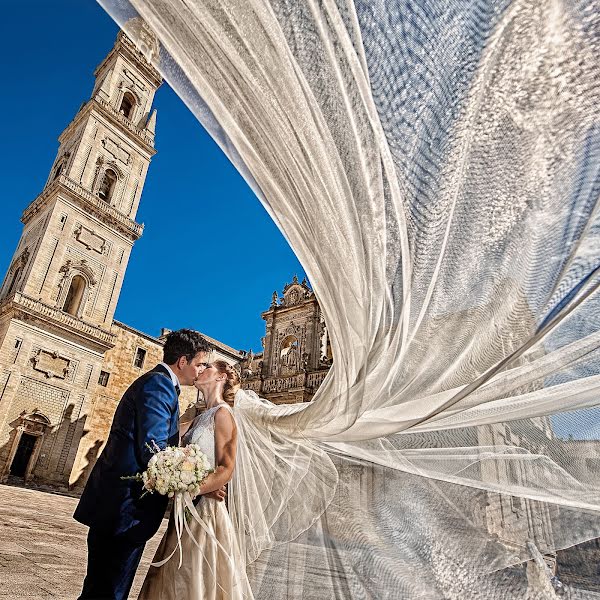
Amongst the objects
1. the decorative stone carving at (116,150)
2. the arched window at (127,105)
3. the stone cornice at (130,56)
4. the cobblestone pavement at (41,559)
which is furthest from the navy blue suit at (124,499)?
the arched window at (127,105)

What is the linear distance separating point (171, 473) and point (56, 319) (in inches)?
780

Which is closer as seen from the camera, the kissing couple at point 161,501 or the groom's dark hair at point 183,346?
the kissing couple at point 161,501

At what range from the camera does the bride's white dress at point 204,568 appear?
2465mm

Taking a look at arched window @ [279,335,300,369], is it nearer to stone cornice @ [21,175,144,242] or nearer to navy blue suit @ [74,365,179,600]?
stone cornice @ [21,175,144,242]

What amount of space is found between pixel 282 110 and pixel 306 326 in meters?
18.0

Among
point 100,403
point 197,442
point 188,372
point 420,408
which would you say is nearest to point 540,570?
point 420,408

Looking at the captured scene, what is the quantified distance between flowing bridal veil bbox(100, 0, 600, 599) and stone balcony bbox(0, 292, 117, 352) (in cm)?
1998

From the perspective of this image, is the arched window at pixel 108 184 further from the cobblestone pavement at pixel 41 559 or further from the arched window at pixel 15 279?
the cobblestone pavement at pixel 41 559

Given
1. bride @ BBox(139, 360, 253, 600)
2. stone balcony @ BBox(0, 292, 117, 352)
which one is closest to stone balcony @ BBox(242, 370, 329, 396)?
stone balcony @ BBox(0, 292, 117, 352)

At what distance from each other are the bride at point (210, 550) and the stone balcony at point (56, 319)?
18710 millimetres

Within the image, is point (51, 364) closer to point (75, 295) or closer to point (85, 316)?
point (85, 316)

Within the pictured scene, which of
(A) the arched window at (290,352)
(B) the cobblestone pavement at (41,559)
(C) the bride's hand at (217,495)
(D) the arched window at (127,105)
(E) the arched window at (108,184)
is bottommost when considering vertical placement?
(B) the cobblestone pavement at (41,559)

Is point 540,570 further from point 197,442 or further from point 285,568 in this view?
point 197,442

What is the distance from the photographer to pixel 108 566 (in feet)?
6.96
